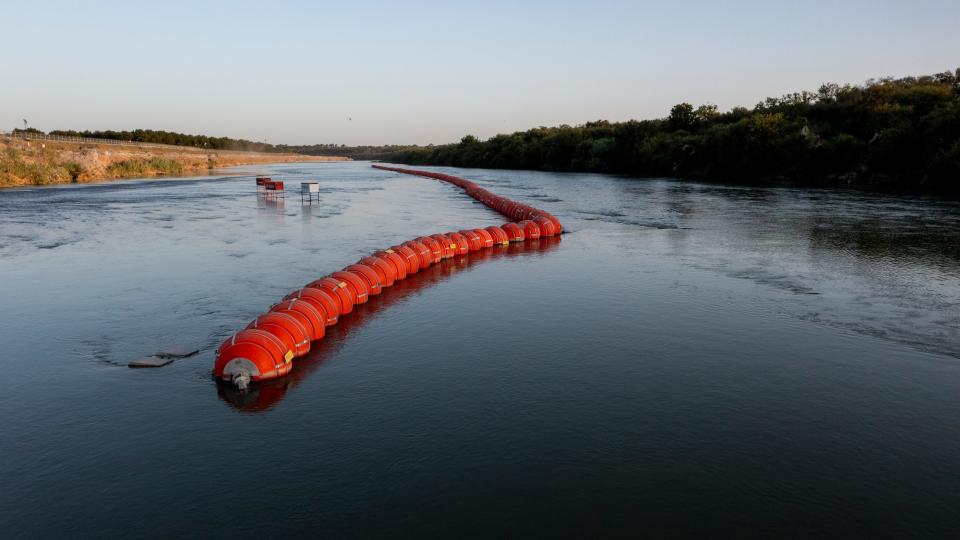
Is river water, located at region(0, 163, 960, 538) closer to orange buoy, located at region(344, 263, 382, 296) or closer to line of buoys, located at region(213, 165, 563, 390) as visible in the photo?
line of buoys, located at region(213, 165, 563, 390)

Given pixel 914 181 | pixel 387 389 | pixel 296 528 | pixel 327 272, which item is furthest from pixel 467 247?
pixel 914 181

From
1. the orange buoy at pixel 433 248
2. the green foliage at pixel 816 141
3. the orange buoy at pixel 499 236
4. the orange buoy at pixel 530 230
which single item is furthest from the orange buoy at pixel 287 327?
the green foliage at pixel 816 141

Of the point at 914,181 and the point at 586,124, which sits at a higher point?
the point at 586,124

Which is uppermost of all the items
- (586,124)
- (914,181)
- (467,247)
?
(586,124)

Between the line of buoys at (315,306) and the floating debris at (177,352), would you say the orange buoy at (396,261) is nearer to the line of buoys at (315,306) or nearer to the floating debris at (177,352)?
the line of buoys at (315,306)

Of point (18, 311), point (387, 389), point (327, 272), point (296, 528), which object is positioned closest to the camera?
point (296, 528)

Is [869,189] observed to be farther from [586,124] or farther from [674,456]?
[586,124]

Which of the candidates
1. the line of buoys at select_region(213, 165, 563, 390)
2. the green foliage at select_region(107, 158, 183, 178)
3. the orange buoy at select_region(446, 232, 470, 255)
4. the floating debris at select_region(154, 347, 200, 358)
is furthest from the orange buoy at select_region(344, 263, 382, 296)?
the green foliage at select_region(107, 158, 183, 178)
